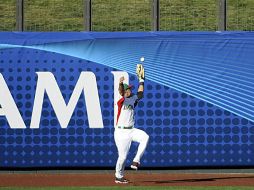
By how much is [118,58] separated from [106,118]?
1.30 m

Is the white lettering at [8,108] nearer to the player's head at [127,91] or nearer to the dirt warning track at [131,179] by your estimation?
the dirt warning track at [131,179]

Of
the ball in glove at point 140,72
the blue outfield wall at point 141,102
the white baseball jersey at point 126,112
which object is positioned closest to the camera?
the white baseball jersey at point 126,112

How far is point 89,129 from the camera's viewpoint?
15.5 metres

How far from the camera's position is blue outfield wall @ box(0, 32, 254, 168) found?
15.3 m

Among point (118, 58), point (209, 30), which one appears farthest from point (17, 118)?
point (209, 30)

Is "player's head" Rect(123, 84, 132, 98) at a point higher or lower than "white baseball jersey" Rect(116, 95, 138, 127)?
higher

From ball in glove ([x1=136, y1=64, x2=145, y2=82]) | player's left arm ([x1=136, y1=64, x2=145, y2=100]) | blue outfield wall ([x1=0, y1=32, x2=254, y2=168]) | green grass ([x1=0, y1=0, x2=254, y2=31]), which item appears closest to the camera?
player's left arm ([x1=136, y1=64, x2=145, y2=100])

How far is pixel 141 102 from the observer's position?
15469 mm

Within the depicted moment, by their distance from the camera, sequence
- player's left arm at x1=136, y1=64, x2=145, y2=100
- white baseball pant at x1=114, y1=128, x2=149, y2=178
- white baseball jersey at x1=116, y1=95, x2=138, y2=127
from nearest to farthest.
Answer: white baseball pant at x1=114, y1=128, x2=149, y2=178
white baseball jersey at x1=116, y1=95, x2=138, y2=127
player's left arm at x1=136, y1=64, x2=145, y2=100

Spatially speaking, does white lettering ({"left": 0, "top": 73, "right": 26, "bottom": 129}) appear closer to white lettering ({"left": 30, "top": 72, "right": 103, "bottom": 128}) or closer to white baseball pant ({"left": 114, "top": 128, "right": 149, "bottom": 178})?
white lettering ({"left": 30, "top": 72, "right": 103, "bottom": 128})

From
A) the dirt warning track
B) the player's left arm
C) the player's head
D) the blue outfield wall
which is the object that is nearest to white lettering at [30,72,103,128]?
the blue outfield wall

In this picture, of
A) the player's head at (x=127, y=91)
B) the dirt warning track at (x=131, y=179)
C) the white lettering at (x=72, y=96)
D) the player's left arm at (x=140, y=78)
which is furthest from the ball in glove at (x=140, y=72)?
the dirt warning track at (x=131, y=179)

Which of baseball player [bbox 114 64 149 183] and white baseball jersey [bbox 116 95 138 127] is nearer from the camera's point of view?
baseball player [bbox 114 64 149 183]

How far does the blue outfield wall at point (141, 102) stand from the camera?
50.2 ft
